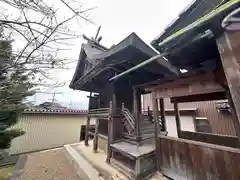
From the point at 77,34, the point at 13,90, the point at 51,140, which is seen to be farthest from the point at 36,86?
the point at 51,140

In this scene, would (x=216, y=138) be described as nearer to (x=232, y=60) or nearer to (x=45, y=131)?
(x=232, y=60)

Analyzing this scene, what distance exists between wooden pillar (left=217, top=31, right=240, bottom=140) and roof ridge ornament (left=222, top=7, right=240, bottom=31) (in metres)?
0.11

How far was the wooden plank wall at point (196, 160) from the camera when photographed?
2.22 metres

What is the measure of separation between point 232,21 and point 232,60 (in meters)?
0.38

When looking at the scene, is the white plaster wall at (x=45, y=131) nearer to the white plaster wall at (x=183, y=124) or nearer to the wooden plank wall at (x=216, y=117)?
the white plaster wall at (x=183, y=124)

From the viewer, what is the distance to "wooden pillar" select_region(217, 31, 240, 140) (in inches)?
50.1

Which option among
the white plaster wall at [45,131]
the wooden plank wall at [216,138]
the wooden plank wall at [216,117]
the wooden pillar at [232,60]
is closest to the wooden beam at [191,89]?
the wooden pillar at [232,60]

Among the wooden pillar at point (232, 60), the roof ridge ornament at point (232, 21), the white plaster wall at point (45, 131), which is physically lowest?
the white plaster wall at point (45, 131)

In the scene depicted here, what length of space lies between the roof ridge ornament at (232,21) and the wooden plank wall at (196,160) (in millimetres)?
1996

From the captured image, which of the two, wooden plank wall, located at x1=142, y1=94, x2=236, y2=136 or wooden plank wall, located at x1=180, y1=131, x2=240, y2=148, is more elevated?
wooden plank wall, located at x1=142, y1=94, x2=236, y2=136

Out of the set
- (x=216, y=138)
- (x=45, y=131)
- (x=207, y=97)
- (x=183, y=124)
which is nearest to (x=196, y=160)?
(x=216, y=138)

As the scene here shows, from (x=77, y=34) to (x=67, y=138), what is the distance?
33.9 feet

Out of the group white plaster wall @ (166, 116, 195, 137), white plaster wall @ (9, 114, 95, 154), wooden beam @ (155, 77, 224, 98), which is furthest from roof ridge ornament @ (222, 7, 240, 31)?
white plaster wall @ (9, 114, 95, 154)

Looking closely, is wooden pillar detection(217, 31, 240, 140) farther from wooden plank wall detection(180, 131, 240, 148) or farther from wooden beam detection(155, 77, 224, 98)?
wooden plank wall detection(180, 131, 240, 148)
